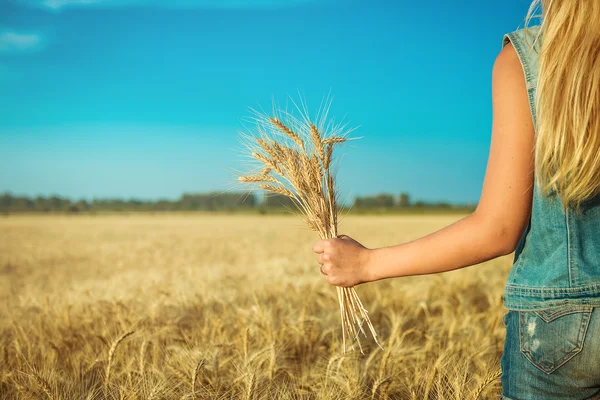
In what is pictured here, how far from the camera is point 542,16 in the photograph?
1.12 meters

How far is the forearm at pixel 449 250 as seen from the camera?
3.71ft

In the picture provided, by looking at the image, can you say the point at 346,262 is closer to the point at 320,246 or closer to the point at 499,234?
the point at 320,246

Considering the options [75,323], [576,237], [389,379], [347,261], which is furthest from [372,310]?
[576,237]

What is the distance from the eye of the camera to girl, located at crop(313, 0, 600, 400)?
1.02 m

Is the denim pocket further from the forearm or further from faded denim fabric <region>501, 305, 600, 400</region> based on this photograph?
the forearm

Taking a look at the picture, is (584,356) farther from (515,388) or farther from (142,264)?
(142,264)

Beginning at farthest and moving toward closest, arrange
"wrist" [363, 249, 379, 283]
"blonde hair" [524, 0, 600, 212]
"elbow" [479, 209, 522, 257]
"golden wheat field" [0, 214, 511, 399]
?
"golden wheat field" [0, 214, 511, 399] → "wrist" [363, 249, 379, 283] → "elbow" [479, 209, 522, 257] → "blonde hair" [524, 0, 600, 212]

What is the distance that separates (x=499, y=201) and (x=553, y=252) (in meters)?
0.17

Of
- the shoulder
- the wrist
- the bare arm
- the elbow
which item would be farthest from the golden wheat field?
the shoulder

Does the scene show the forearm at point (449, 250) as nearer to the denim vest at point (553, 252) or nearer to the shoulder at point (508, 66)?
the denim vest at point (553, 252)

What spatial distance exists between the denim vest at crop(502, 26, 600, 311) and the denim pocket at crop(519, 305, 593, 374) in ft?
0.06

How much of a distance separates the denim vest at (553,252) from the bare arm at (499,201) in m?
0.02

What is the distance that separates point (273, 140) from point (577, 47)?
1049mm

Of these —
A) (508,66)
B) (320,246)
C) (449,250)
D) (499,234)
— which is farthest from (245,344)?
(508,66)
